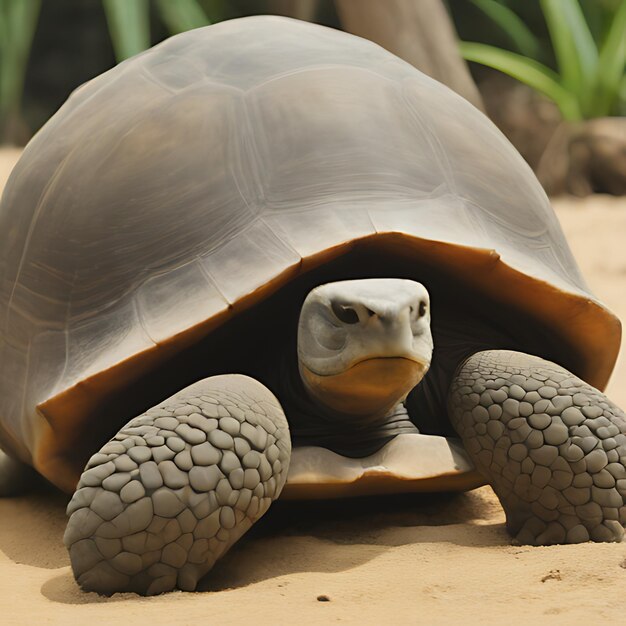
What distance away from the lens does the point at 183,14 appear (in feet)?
33.8

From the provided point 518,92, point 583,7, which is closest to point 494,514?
point 518,92

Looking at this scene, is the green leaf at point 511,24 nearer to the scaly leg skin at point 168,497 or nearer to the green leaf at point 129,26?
the green leaf at point 129,26

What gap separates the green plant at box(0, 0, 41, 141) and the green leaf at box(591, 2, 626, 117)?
5.69 m

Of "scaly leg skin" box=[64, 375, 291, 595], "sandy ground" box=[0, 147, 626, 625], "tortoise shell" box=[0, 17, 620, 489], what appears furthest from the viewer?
"tortoise shell" box=[0, 17, 620, 489]

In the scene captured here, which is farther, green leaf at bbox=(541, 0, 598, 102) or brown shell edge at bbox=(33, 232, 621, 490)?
green leaf at bbox=(541, 0, 598, 102)

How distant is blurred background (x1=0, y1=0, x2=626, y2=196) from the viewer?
9.55 m

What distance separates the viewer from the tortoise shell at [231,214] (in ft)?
7.98

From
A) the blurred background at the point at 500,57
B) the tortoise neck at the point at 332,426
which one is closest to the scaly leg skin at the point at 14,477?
the tortoise neck at the point at 332,426

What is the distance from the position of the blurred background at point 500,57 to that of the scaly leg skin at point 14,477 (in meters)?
4.55

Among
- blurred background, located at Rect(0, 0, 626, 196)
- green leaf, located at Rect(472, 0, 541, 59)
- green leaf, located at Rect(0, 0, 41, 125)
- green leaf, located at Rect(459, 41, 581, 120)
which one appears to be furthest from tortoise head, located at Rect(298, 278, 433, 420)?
green leaf, located at Rect(472, 0, 541, 59)

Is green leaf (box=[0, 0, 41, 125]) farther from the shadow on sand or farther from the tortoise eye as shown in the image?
the tortoise eye

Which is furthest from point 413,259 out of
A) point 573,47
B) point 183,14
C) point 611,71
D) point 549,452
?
point 183,14

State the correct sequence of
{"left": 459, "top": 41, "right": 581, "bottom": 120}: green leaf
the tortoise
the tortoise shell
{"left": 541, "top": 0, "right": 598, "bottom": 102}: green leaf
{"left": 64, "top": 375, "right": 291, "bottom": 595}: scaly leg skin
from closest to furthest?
{"left": 64, "top": 375, "right": 291, "bottom": 595}: scaly leg skin < the tortoise < the tortoise shell < {"left": 459, "top": 41, "right": 581, "bottom": 120}: green leaf < {"left": 541, "top": 0, "right": 598, "bottom": 102}: green leaf

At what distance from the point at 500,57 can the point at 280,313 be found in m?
7.96
